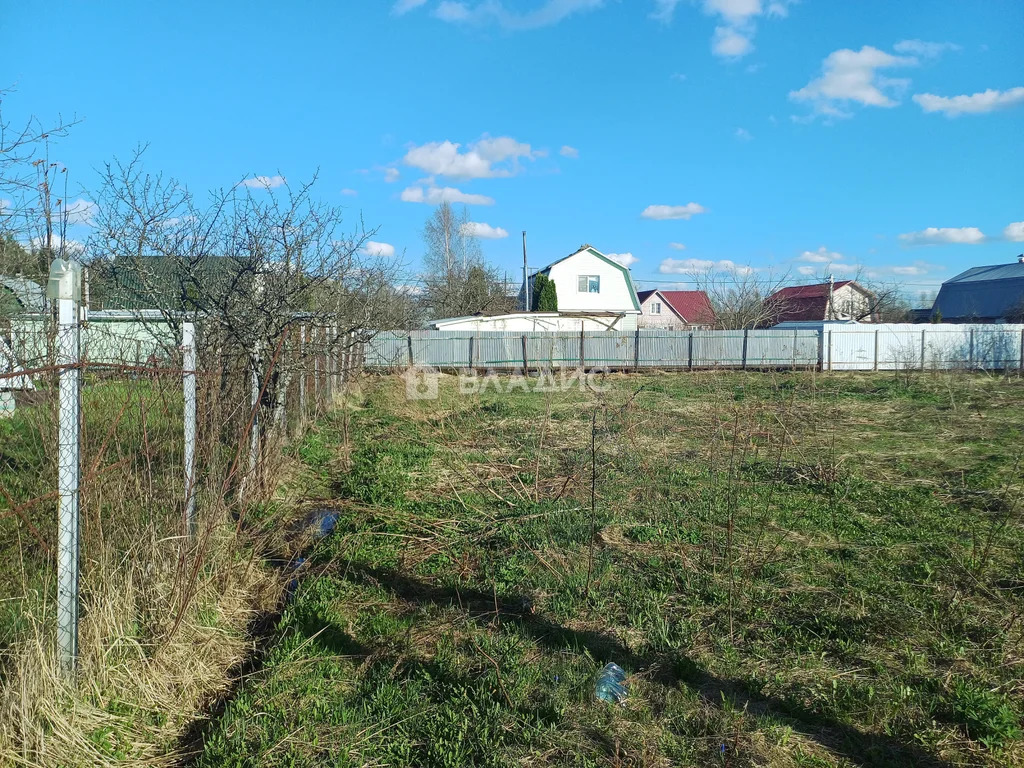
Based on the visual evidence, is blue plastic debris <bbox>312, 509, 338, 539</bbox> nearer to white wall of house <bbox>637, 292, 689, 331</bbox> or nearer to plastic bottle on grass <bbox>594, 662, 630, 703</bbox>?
plastic bottle on grass <bbox>594, 662, 630, 703</bbox>

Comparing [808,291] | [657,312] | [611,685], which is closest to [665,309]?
[657,312]

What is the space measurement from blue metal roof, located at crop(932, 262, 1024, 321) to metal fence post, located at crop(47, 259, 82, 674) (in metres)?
44.6

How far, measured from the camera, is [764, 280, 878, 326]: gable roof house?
38.3m

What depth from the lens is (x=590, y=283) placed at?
41.4 metres

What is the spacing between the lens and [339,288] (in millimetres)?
8867

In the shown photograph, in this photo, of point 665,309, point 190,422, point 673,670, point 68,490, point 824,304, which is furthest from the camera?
point 665,309

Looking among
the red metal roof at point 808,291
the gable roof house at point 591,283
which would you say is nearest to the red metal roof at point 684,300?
the red metal roof at point 808,291

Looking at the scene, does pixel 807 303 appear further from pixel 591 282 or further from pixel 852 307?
pixel 591 282

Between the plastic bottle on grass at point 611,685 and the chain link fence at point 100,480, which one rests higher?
the chain link fence at point 100,480

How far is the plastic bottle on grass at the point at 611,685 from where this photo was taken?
10.3ft

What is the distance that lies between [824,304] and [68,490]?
160ft

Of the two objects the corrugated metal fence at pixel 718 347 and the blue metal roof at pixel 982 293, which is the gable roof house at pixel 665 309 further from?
the corrugated metal fence at pixel 718 347

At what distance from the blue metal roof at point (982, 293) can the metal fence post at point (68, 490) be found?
146 ft

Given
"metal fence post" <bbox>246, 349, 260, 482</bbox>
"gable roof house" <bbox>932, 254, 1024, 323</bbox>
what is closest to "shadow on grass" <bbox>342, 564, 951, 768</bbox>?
"metal fence post" <bbox>246, 349, 260, 482</bbox>
